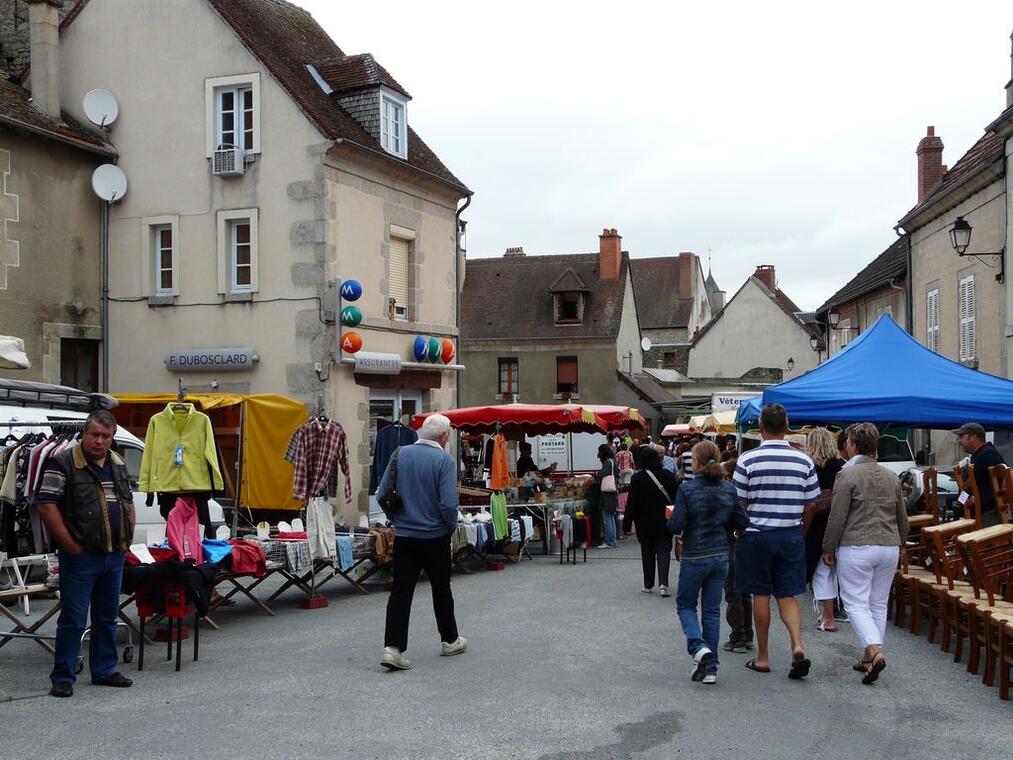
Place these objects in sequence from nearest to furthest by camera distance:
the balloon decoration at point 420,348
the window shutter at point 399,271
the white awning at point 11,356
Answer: the white awning at point 11,356 → the window shutter at point 399,271 → the balloon decoration at point 420,348

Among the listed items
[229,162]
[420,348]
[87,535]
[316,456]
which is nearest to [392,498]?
[87,535]

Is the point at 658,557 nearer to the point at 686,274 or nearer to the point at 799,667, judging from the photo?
the point at 799,667

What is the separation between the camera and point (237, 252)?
65.3ft

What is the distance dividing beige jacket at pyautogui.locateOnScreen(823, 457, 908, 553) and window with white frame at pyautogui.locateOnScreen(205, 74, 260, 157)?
14026mm

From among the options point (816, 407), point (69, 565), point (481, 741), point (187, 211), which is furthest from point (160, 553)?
point (187, 211)

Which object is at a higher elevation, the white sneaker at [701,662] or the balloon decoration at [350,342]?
the balloon decoration at [350,342]

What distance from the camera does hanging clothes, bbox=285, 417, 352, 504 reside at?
13258 mm

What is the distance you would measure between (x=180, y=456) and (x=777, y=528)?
239 inches

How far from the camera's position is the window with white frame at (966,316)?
Answer: 21500 millimetres

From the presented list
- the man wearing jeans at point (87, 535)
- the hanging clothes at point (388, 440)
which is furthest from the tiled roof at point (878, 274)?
the man wearing jeans at point (87, 535)

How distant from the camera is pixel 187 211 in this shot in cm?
1978

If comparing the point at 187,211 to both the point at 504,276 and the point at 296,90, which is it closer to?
the point at 296,90

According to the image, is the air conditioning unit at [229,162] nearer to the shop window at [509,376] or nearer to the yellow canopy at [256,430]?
the yellow canopy at [256,430]

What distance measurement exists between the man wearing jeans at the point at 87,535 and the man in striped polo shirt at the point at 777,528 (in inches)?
168
